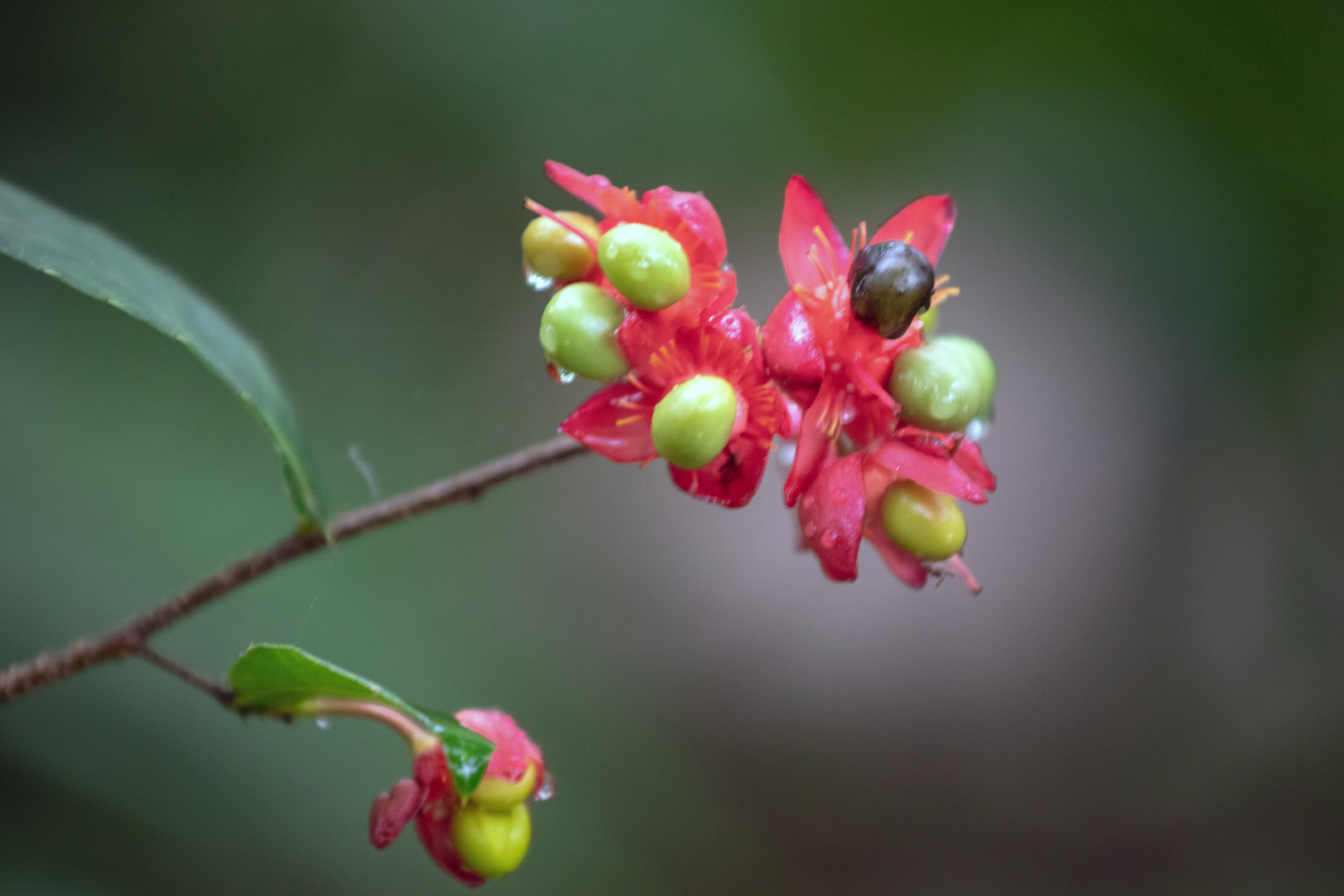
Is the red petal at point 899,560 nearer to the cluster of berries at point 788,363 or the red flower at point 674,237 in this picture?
the cluster of berries at point 788,363

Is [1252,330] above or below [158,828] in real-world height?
above

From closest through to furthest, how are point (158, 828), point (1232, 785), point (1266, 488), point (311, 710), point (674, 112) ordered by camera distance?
1. point (311, 710)
2. point (158, 828)
3. point (1232, 785)
4. point (1266, 488)
5. point (674, 112)

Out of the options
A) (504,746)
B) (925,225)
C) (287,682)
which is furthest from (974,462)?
(287,682)

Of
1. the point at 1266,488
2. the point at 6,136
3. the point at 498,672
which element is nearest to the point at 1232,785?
the point at 1266,488

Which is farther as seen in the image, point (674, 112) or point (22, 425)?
point (674, 112)

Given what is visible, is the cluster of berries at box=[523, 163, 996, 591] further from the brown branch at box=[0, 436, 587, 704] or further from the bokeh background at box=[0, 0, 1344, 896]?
the bokeh background at box=[0, 0, 1344, 896]

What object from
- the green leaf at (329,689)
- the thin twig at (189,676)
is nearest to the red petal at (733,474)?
the green leaf at (329,689)

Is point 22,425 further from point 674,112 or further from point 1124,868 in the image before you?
point 1124,868
